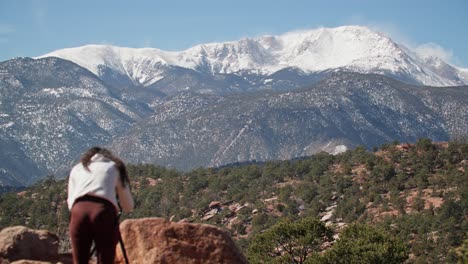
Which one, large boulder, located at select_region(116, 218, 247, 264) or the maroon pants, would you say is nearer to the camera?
the maroon pants

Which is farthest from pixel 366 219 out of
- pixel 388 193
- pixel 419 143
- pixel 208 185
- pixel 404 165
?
pixel 208 185

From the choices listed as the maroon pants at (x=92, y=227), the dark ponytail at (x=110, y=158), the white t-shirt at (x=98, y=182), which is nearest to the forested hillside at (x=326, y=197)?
the dark ponytail at (x=110, y=158)

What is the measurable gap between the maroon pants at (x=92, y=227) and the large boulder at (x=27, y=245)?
200 inches

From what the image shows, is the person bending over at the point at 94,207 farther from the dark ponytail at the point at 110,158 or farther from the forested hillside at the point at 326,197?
the forested hillside at the point at 326,197

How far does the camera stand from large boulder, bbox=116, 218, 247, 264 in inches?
628

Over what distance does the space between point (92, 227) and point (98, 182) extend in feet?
2.55

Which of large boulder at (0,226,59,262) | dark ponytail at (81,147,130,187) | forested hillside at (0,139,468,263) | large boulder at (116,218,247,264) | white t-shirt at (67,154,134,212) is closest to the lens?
white t-shirt at (67,154,134,212)

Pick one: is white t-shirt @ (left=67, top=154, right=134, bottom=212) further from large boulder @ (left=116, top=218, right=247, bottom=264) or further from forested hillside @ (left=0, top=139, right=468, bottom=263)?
forested hillside @ (left=0, top=139, right=468, bottom=263)

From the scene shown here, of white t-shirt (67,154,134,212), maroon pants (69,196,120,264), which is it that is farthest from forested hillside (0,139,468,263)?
maroon pants (69,196,120,264)

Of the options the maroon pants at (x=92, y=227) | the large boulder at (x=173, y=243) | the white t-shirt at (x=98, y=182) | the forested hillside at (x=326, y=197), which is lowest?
the forested hillside at (x=326, y=197)

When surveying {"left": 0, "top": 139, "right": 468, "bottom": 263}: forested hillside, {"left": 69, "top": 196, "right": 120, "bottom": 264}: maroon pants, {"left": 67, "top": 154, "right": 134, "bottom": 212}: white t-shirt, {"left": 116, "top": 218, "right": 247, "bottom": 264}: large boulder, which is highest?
{"left": 67, "top": 154, "right": 134, "bottom": 212}: white t-shirt

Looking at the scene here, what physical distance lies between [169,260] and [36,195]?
134m

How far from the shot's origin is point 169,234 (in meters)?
16.3

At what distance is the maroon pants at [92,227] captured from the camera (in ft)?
36.1
